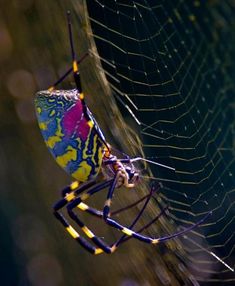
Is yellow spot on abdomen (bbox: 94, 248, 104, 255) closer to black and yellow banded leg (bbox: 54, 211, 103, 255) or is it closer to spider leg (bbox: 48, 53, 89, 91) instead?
black and yellow banded leg (bbox: 54, 211, 103, 255)

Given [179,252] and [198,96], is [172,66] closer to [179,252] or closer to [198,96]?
[198,96]

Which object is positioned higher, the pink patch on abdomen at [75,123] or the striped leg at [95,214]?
the pink patch on abdomen at [75,123]

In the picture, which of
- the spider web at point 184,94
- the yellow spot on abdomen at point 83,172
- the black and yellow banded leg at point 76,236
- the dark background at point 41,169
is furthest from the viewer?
the spider web at point 184,94

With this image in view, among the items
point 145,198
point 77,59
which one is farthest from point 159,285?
point 77,59

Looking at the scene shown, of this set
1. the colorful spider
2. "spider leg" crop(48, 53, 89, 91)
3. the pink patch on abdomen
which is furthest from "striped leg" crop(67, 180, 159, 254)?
"spider leg" crop(48, 53, 89, 91)

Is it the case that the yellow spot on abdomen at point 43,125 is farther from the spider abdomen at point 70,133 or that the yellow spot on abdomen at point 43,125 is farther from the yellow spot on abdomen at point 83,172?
the yellow spot on abdomen at point 83,172

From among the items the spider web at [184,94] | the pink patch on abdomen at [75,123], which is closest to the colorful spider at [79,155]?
the pink patch on abdomen at [75,123]
